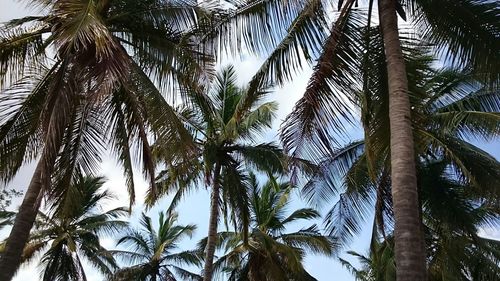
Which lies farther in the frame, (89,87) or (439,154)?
(439,154)

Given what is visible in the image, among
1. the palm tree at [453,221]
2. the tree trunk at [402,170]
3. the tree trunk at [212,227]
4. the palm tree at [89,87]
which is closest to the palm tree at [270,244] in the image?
the tree trunk at [212,227]

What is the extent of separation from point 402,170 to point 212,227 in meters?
12.0

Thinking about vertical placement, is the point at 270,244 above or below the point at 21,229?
above

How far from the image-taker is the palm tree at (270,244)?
2075 cm

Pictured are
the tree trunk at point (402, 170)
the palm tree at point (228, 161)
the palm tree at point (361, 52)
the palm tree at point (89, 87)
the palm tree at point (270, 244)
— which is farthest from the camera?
the palm tree at point (270, 244)

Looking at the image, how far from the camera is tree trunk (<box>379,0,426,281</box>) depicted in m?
5.94

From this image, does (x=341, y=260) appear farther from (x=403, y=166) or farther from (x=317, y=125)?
(x=403, y=166)

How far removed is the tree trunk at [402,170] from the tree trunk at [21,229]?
546cm

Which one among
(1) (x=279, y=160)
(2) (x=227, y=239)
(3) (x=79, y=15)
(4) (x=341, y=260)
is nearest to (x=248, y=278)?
(2) (x=227, y=239)

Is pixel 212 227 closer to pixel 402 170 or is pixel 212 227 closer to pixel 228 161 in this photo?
pixel 228 161

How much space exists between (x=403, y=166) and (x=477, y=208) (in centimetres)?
1222

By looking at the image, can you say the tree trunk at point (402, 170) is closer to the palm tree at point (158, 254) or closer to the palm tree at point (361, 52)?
the palm tree at point (361, 52)

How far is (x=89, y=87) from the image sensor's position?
9.25 m

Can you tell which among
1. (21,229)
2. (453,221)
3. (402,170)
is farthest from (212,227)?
(402,170)
